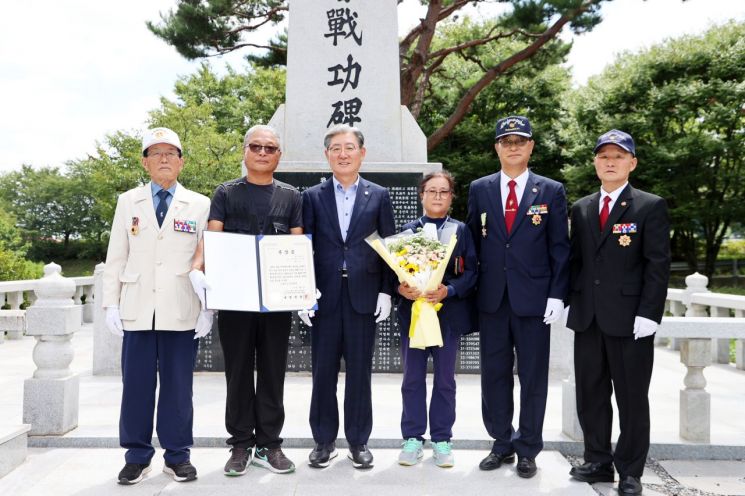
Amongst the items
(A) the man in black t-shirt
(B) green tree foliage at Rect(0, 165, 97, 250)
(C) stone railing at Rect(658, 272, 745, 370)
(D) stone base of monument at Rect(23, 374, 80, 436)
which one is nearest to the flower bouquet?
(A) the man in black t-shirt

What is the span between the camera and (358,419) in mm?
3482

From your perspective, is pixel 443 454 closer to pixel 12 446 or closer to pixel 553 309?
pixel 553 309

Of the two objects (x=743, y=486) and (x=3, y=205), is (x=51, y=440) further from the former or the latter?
(x=3, y=205)

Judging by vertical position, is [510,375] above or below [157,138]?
below

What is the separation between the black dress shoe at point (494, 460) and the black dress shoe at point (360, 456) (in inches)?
26.9

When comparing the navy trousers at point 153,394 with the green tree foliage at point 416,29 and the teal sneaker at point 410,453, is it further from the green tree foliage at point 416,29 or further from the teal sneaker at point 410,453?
the green tree foliage at point 416,29

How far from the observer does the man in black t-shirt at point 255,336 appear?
3.33 metres

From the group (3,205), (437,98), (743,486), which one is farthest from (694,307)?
(3,205)

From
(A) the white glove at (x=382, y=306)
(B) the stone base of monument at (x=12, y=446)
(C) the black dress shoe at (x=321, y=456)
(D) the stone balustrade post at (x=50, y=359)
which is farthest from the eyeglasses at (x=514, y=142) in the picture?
(B) the stone base of monument at (x=12, y=446)

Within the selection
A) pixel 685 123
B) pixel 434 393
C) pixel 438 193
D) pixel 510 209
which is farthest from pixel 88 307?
pixel 685 123

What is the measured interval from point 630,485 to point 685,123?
1578cm

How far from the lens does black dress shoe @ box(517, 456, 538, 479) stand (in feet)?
11.0

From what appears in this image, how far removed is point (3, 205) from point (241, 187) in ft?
115

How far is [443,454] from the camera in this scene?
138 inches
